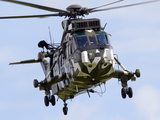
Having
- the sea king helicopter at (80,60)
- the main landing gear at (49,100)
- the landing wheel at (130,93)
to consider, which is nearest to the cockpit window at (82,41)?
the sea king helicopter at (80,60)

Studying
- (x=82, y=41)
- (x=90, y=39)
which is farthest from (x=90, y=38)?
(x=82, y=41)

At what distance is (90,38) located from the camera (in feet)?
102

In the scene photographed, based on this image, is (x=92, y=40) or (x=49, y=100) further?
(x=49, y=100)

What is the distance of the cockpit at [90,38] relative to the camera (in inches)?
1211

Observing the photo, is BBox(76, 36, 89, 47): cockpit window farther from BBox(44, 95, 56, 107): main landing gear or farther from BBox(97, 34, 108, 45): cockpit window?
BBox(44, 95, 56, 107): main landing gear

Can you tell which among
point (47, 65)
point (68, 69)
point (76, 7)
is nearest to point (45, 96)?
point (47, 65)

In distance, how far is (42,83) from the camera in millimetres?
33688

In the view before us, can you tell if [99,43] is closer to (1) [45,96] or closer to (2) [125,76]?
(2) [125,76]

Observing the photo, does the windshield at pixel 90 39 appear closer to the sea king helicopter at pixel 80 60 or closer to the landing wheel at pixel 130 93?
the sea king helicopter at pixel 80 60

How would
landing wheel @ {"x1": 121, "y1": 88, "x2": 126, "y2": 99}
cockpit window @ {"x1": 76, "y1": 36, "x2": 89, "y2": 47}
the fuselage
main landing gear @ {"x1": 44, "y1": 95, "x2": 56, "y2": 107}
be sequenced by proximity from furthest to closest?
1. main landing gear @ {"x1": 44, "y1": 95, "x2": 56, "y2": 107}
2. landing wheel @ {"x1": 121, "y1": 88, "x2": 126, "y2": 99}
3. cockpit window @ {"x1": 76, "y1": 36, "x2": 89, "y2": 47}
4. the fuselage

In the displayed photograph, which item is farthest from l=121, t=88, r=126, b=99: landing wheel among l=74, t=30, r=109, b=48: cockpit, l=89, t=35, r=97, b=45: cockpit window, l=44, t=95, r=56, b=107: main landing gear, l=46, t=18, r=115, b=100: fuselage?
l=44, t=95, r=56, b=107: main landing gear

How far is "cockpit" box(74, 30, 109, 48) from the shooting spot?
30.8 metres

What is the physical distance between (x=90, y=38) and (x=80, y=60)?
173cm

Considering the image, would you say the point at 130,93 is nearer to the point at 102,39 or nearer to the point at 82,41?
the point at 102,39
